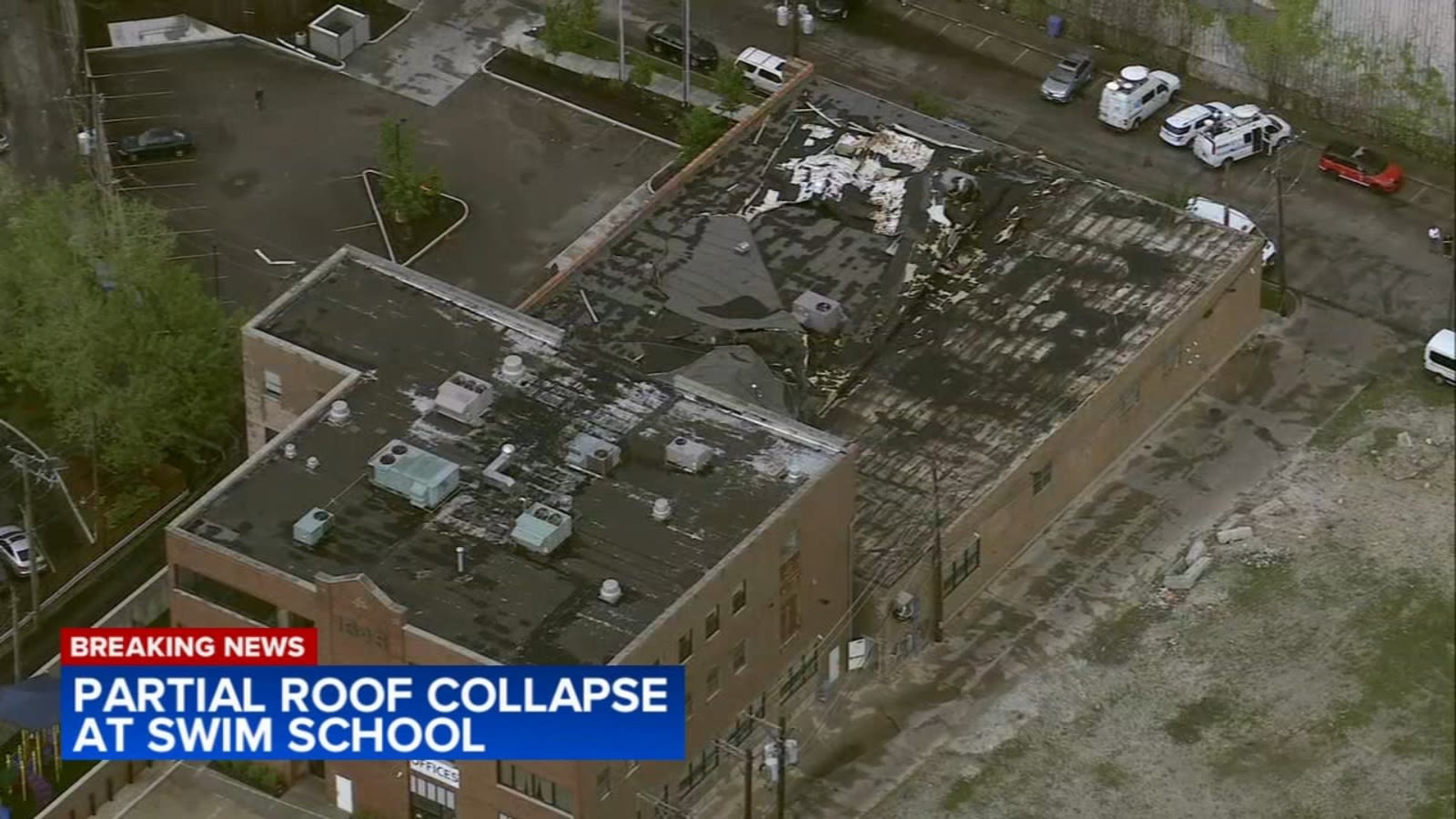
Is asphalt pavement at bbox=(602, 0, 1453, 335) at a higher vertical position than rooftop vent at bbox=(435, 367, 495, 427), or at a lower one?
lower

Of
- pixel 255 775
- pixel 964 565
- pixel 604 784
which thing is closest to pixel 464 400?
pixel 255 775

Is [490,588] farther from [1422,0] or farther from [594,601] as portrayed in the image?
[1422,0]

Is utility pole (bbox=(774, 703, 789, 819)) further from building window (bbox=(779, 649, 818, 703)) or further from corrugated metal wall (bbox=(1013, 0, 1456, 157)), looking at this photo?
corrugated metal wall (bbox=(1013, 0, 1456, 157))

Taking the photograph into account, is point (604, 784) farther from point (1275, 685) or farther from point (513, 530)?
point (1275, 685)

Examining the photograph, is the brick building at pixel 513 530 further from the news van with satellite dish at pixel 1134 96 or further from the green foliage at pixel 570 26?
the news van with satellite dish at pixel 1134 96

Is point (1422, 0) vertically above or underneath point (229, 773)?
above

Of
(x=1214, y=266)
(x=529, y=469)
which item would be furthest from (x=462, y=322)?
(x=1214, y=266)

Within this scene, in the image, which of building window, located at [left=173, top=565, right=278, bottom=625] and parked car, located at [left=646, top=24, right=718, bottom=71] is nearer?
building window, located at [left=173, top=565, right=278, bottom=625]

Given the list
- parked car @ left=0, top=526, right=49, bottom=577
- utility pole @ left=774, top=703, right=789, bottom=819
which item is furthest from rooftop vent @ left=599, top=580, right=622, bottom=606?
parked car @ left=0, top=526, right=49, bottom=577
